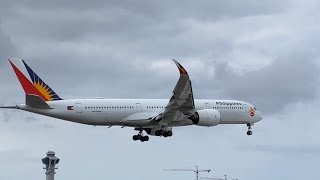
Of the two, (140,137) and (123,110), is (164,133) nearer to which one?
(140,137)

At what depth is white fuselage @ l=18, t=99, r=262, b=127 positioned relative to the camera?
90938 mm

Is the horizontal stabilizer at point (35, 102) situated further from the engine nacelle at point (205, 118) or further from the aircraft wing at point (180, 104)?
the engine nacelle at point (205, 118)

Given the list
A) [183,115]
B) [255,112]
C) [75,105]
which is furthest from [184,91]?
[255,112]

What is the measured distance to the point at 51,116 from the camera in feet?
296

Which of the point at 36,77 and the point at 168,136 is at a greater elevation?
the point at 36,77

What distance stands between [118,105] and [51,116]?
9186 mm

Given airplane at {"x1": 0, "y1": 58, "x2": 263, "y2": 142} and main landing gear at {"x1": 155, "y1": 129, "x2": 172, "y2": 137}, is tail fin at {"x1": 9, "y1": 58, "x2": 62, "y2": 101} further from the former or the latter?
main landing gear at {"x1": 155, "y1": 129, "x2": 172, "y2": 137}

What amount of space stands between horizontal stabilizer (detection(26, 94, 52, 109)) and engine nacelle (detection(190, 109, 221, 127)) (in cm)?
1934

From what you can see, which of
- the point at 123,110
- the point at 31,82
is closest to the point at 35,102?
the point at 31,82

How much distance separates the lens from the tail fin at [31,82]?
3607 inches

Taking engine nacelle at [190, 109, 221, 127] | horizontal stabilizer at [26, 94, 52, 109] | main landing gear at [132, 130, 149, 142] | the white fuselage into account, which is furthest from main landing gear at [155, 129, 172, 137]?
horizontal stabilizer at [26, 94, 52, 109]

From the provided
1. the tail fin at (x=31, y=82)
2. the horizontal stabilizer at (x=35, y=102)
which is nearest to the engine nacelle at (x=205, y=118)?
the tail fin at (x=31, y=82)

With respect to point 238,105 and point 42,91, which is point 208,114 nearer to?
point 238,105

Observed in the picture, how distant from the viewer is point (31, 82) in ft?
301
